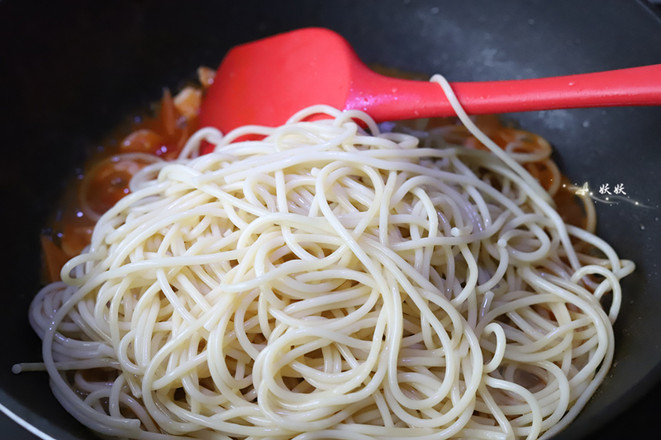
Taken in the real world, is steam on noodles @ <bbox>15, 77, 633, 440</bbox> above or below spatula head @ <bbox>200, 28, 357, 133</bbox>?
below

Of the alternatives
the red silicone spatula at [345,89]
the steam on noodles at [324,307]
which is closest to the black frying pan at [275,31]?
the steam on noodles at [324,307]

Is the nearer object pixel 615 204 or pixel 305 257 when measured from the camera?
pixel 305 257

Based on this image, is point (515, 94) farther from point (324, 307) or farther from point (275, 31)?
point (275, 31)

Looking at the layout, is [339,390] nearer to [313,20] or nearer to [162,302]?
[162,302]

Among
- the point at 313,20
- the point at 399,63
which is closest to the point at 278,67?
the point at 313,20

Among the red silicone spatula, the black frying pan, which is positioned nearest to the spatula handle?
the red silicone spatula

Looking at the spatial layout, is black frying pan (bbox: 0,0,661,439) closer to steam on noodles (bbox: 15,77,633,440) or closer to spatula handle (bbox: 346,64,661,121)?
steam on noodles (bbox: 15,77,633,440)

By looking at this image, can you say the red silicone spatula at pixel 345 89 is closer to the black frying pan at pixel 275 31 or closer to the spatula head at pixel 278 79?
the spatula head at pixel 278 79
